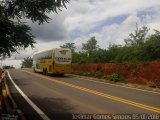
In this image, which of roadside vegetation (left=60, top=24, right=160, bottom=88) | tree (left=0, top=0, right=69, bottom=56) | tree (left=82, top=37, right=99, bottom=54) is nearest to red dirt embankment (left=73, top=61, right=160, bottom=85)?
roadside vegetation (left=60, top=24, right=160, bottom=88)

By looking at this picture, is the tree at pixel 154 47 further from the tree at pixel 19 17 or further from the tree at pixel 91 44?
the tree at pixel 91 44

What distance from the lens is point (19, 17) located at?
1694 cm

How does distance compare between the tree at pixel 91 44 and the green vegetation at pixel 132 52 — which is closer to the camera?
the green vegetation at pixel 132 52

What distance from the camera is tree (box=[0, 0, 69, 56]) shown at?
16391 millimetres

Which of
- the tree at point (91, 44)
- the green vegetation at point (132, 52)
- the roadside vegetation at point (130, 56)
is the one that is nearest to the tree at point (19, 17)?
the roadside vegetation at point (130, 56)

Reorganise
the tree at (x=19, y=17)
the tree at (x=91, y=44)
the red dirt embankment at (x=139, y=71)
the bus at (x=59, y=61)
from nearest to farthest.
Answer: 1. the tree at (x=19, y=17)
2. the red dirt embankment at (x=139, y=71)
3. the bus at (x=59, y=61)
4. the tree at (x=91, y=44)

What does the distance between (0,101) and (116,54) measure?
3657 cm

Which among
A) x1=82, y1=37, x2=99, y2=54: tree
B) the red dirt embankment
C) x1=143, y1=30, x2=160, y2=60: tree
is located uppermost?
x1=82, y1=37, x2=99, y2=54: tree

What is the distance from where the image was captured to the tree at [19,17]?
1639 centimetres

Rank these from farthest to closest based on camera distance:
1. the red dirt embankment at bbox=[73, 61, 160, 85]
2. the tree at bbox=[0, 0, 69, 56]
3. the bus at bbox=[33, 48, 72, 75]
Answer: the bus at bbox=[33, 48, 72, 75] < the red dirt embankment at bbox=[73, 61, 160, 85] < the tree at bbox=[0, 0, 69, 56]

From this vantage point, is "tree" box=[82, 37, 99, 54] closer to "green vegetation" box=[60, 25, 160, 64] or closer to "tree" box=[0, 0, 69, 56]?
"green vegetation" box=[60, 25, 160, 64]

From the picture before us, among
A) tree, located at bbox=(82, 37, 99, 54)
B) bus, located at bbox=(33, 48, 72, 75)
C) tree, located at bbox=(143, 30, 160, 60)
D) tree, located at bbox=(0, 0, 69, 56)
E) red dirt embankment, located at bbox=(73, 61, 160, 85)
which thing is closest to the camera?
tree, located at bbox=(0, 0, 69, 56)

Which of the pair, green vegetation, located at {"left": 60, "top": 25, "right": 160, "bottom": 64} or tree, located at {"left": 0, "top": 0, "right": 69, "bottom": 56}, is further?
green vegetation, located at {"left": 60, "top": 25, "right": 160, "bottom": 64}

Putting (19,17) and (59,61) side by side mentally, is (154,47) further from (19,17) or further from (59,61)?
(19,17)
